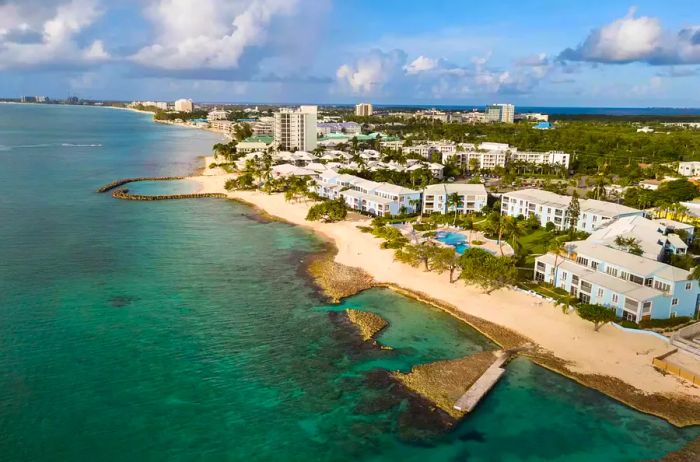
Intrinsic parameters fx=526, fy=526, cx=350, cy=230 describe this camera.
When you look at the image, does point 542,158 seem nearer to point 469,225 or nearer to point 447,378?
point 469,225

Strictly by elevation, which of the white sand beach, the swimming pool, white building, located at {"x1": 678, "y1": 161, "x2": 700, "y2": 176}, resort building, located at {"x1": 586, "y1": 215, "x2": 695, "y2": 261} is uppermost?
white building, located at {"x1": 678, "y1": 161, "x2": 700, "y2": 176}

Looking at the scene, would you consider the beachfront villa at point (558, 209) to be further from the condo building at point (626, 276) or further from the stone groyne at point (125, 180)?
the stone groyne at point (125, 180)

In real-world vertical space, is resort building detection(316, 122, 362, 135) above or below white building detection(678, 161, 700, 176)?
above

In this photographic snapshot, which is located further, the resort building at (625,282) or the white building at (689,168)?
the white building at (689,168)

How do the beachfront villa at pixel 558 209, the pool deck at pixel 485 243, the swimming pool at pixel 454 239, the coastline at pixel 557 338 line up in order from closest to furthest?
the coastline at pixel 557 338 → the pool deck at pixel 485 243 → the swimming pool at pixel 454 239 → the beachfront villa at pixel 558 209

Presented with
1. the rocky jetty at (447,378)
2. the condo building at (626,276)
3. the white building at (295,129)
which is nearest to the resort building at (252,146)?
the white building at (295,129)

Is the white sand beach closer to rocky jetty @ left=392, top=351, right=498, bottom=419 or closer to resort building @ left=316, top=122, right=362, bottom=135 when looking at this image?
rocky jetty @ left=392, top=351, right=498, bottom=419

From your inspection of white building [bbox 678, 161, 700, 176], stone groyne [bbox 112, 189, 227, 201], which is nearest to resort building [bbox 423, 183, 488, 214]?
stone groyne [bbox 112, 189, 227, 201]
